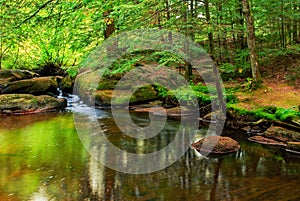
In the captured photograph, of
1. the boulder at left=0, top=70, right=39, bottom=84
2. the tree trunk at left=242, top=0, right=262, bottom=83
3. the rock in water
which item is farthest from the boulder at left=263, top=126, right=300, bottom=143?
the boulder at left=0, top=70, right=39, bottom=84

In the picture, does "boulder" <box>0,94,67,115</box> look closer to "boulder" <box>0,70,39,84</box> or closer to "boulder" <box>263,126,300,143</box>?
"boulder" <box>0,70,39,84</box>

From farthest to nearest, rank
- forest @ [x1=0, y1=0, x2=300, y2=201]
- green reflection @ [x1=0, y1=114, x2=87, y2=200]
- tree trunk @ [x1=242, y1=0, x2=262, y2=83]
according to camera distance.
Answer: tree trunk @ [x1=242, y1=0, x2=262, y2=83]
forest @ [x1=0, y1=0, x2=300, y2=201]
green reflection @ [x1=0, y1=114, x2=87, y2=200]

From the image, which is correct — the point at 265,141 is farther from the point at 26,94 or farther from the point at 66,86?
the point at 66,86

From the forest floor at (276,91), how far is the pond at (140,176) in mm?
2423

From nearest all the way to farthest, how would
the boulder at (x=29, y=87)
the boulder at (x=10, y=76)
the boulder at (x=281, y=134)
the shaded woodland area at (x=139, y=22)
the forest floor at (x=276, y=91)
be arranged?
the boulder at (x=281, y=134) < the shaded woodland area at (x=139, y=22) < the forest floor at (x=276, y=91) < the boulder at (x=29, y=87) < the boulder at (x=10, y=76)

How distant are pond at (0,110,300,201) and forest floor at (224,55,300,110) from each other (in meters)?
2.42

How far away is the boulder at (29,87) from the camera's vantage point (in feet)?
50.1

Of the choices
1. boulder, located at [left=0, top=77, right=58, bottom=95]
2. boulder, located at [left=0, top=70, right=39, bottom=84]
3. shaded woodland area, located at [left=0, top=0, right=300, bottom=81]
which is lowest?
boulder, located at [left=0, top=77, right=58, bottom=95]

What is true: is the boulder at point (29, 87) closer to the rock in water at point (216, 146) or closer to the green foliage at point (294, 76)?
the rock in water at point (216, 146)

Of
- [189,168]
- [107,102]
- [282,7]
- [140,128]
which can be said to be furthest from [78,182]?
[282,7]

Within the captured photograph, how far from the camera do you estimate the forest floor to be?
391 inches

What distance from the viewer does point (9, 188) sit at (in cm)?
546

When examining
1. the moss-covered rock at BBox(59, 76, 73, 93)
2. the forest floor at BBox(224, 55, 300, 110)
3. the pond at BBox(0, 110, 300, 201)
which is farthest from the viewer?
the moss-covered rock at BBox(59, 76, 73, 93)

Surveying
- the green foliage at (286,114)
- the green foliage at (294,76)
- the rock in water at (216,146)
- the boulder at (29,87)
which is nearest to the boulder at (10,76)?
the boulder at (29,87)
